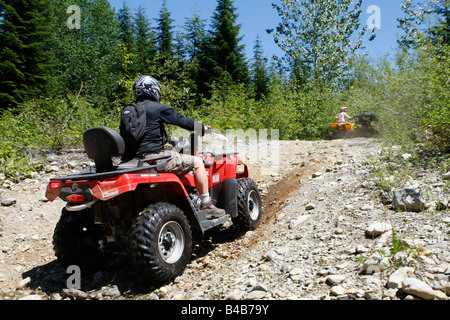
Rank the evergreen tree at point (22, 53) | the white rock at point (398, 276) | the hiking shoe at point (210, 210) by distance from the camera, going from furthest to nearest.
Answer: the evergreen tree at point (22, 53) → the hiking shoe at point (210, 210) → the white rock at point (398, 276)

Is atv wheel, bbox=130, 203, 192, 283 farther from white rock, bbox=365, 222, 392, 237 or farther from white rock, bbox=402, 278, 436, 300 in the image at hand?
white rock, bbox=402, 278, 436, 300

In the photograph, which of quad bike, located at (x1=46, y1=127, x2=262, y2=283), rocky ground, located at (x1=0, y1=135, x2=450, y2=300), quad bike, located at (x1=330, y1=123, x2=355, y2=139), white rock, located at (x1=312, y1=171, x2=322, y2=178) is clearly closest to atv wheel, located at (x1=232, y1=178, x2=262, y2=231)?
rocky ground, located at (x1=0, y1=135, x2=450, y2=300)

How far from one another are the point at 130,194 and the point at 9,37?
24541 millimetres

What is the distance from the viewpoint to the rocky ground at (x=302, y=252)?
2.88 meters

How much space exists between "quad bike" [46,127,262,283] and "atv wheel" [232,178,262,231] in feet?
1.46

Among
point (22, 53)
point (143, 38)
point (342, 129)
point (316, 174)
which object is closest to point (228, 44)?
point (143, 38)

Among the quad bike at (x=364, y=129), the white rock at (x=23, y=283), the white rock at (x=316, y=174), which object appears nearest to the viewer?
the white rock at (x=23, y=283)

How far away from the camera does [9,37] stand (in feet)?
75.1

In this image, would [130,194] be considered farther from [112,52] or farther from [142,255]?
[112,52]

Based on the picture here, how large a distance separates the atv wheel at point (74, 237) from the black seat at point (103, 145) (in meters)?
0.62

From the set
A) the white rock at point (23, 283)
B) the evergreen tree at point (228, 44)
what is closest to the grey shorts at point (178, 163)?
the white rock at point (23, 283)

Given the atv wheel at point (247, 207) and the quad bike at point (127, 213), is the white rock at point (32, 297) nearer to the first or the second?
the quad bike at point (127, 213)

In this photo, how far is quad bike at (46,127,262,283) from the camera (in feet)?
11.0

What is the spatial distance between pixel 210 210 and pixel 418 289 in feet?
8.34
